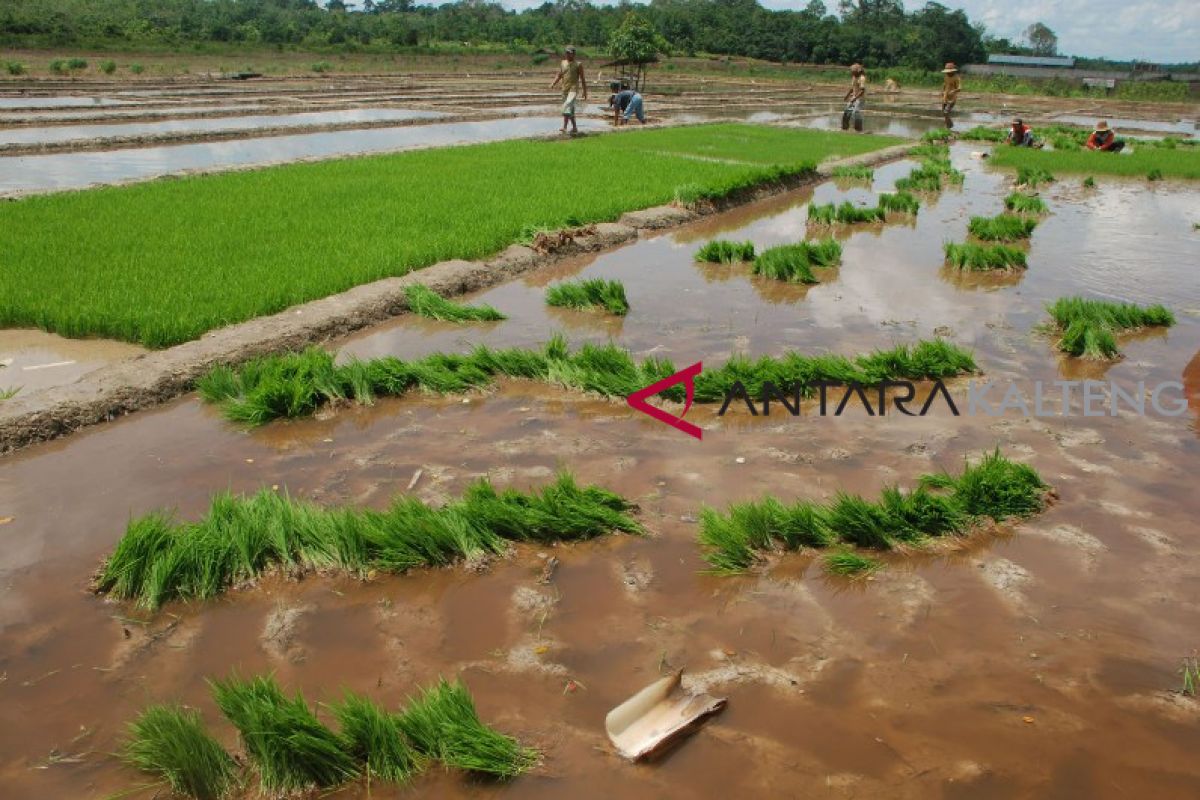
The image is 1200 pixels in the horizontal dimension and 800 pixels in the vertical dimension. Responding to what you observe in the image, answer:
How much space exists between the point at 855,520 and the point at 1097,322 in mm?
3643

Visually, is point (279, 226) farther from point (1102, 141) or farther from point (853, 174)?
point (1102, 141)

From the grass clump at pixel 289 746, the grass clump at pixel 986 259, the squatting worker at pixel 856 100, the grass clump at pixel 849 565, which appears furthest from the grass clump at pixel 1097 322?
the squatting worker at pixel 856 100

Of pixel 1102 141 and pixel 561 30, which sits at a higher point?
pixel 561 30

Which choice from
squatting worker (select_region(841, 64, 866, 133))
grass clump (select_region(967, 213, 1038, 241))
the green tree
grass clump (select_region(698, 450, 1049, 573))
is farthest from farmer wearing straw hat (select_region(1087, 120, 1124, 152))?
grass clump (select_region(698, 450, 1049, 573))

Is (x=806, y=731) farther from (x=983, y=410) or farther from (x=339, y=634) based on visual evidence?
(x=983, y=410)

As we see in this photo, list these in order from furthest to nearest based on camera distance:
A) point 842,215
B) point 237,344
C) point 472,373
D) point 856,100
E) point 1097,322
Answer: point 856,100
point 842,215
point 1097,322
point 237,344
point 472,373

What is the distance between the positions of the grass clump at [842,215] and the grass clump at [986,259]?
216 cm

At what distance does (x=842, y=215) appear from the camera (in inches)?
383

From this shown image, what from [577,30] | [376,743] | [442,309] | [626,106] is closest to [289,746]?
[376,743]

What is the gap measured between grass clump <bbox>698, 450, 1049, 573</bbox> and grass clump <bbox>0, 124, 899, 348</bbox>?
138 inches

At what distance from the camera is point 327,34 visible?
42906mm

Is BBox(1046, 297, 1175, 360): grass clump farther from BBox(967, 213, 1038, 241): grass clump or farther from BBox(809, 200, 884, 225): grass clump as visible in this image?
BBox(809, 200, 884, 225): grass clump

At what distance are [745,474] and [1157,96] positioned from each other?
1718 inches

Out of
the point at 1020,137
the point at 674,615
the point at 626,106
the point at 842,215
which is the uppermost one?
the point at 626,106
